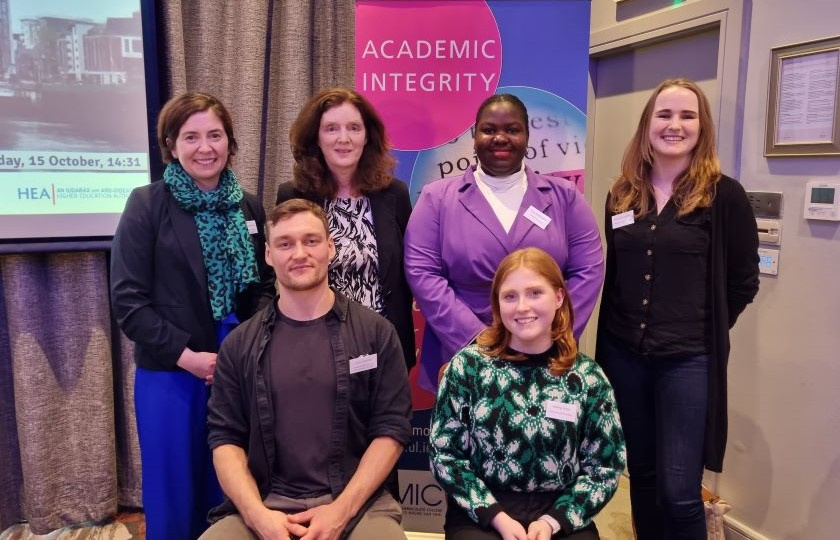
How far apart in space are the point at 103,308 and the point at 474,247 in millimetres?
1770

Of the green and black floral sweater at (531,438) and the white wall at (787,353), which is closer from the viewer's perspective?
the green and black floral sweater at (531,438)

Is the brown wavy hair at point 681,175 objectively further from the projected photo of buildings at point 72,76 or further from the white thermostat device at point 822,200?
the projected photo of buildings at point 72,76

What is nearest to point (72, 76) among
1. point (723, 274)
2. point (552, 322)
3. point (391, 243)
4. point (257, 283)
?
point (257, 283)

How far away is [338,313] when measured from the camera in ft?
5.85

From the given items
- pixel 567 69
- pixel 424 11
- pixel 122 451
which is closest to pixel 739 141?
pixel 567 69

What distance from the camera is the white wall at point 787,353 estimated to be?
89.1 inches

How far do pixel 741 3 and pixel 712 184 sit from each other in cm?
109

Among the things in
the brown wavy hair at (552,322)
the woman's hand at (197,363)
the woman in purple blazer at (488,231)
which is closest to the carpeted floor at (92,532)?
the woman's hand at (197,363)

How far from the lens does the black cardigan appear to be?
1.90 metres

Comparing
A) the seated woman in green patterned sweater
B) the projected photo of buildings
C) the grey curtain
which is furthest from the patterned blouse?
the projected photo of buildings

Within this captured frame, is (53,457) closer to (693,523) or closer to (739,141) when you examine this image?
(693,523)

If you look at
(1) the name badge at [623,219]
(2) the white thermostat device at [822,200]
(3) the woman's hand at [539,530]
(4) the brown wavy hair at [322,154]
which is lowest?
(3) the woman's hand at [539,530]

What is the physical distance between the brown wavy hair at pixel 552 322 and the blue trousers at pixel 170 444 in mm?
921

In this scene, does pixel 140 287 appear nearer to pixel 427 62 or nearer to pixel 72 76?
pixel 72 76
